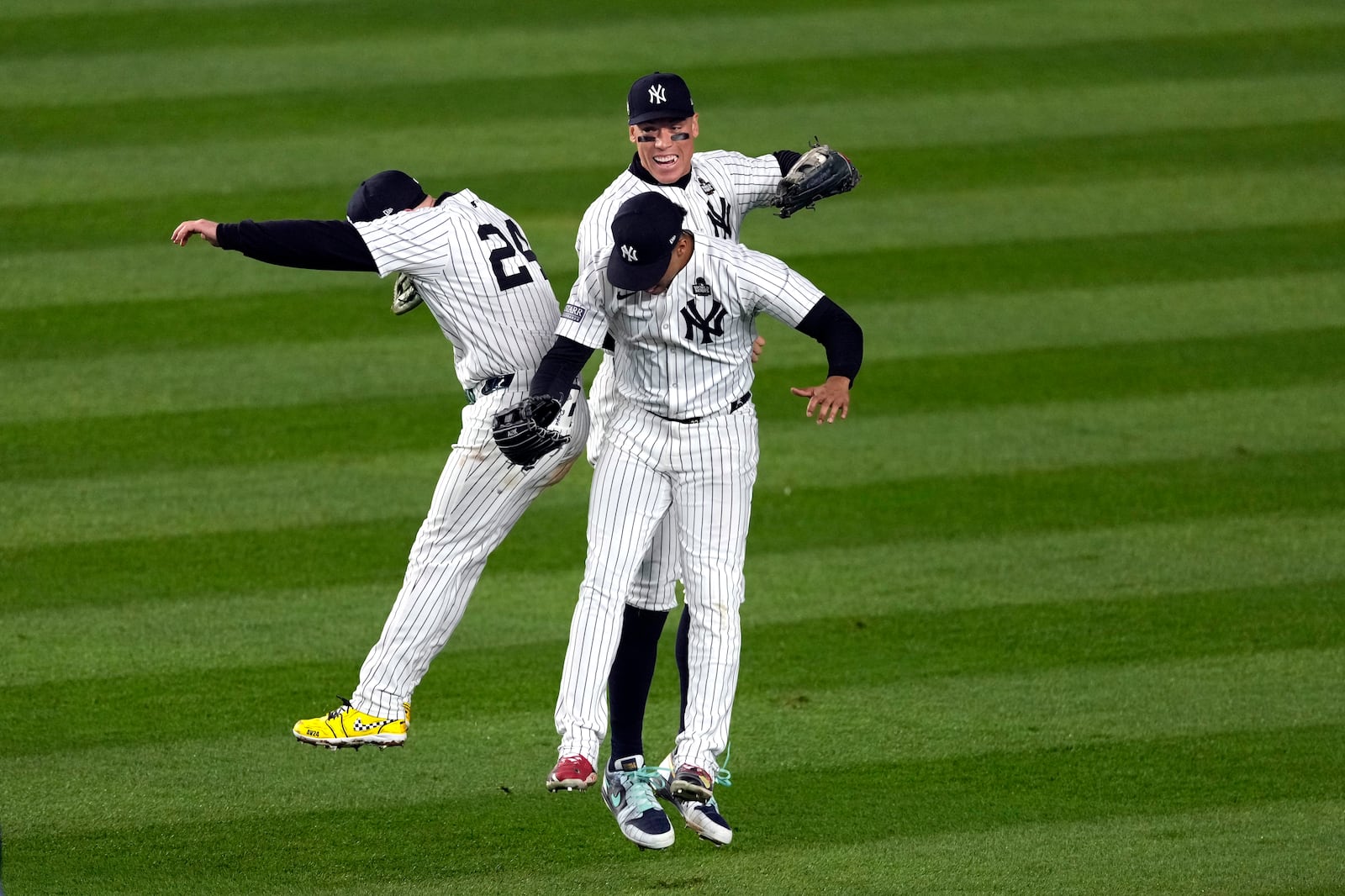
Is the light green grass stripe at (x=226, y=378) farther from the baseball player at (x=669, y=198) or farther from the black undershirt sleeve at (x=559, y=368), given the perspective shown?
the black undershirt sleeve at (x=559, y=368)

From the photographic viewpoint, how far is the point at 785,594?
26.2ft

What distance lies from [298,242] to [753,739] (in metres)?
2.87

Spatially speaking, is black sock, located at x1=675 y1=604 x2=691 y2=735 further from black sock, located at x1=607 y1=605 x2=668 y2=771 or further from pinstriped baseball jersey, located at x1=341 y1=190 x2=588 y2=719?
pinstriped baseball jersey, located at x1=341 y1=190 x2=588 y2=719

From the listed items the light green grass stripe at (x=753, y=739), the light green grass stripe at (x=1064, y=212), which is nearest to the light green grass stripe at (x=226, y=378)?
the light green grass stripe at (x=1064, y=212)

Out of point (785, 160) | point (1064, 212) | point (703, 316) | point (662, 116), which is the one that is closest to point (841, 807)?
point (703, 316)

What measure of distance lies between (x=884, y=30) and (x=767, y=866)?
26.9 ft


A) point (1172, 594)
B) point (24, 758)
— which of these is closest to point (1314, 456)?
point (1172, 594)

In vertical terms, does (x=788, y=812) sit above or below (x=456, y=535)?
below

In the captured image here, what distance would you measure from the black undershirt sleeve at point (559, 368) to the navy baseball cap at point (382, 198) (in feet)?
2.31

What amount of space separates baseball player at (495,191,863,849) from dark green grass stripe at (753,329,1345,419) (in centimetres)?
406

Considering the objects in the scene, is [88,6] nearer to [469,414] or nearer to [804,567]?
[804,567]

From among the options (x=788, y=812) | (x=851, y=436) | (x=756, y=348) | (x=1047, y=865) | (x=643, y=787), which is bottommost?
(x=1047, y=865)

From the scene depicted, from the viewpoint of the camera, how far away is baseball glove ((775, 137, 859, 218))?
5.75m

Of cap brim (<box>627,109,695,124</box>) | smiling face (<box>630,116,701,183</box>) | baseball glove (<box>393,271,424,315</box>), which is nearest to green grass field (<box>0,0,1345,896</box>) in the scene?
baseball glove (<box>393,271,424,315</box>)
